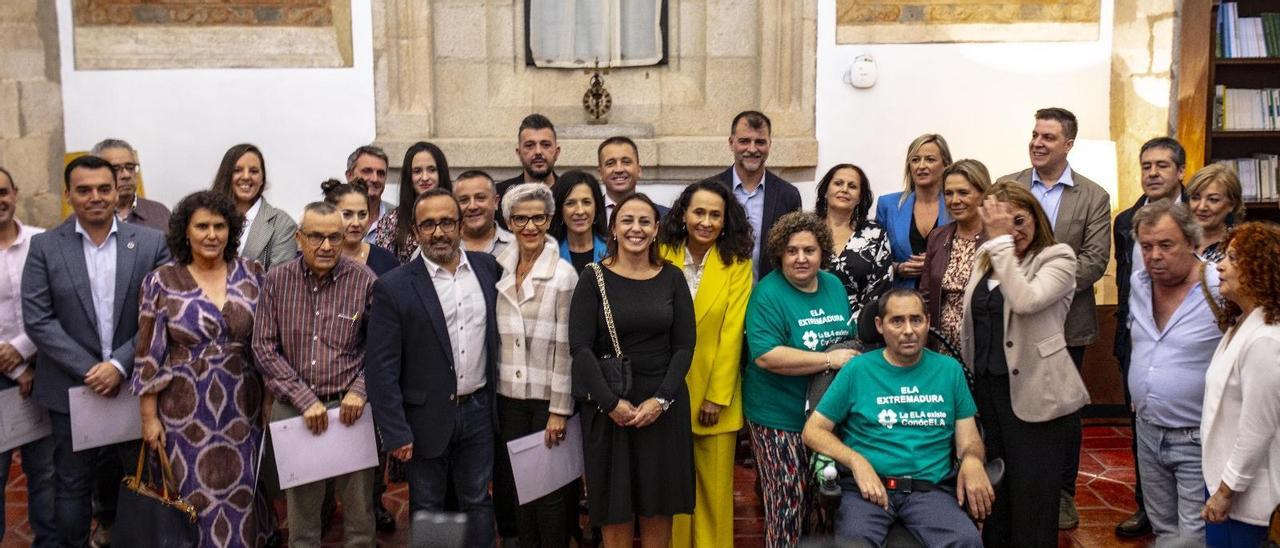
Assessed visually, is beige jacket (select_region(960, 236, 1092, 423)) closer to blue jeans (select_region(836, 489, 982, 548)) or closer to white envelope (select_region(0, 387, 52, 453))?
blue jeans (select_region(836, 489, 982, 548))

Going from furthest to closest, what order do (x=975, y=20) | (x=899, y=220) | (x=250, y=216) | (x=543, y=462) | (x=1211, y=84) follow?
(x=975, y=20) < (x=1211, y=84) < (x=899, y=220) < (x=250, y=216) < (x=543, y=462)

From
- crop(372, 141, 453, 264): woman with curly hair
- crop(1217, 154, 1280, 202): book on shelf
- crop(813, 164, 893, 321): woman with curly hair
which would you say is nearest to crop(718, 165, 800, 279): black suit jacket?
crop(813, 164, 893, 321): woman with curly hair

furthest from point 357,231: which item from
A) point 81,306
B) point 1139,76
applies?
point 1139,76

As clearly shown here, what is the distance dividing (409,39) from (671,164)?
1.72m

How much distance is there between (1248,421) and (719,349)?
5.14 feet

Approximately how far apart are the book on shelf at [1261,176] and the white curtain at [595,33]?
344cm

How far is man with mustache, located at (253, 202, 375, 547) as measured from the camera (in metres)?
3.55

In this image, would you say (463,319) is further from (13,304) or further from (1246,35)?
(1246,35)

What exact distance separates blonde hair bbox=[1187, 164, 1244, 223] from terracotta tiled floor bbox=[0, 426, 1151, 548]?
1322 millimetres

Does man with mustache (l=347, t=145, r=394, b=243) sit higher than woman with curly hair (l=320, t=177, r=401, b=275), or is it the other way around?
man with mustache (l=347, t=145, r=394, b=243)

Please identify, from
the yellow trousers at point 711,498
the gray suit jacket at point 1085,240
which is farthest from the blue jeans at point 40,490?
Answer: the gray suit jacket at point 1085,240

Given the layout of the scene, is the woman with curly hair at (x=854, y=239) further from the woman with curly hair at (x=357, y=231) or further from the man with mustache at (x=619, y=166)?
the woman with curly hair at (x=357, y=231)

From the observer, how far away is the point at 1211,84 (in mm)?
6199

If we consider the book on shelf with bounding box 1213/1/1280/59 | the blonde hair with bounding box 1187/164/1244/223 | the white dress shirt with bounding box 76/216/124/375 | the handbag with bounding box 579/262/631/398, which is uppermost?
the book on shelf with bounding box 1213/1/1280/59
